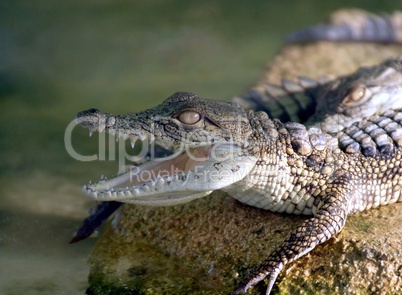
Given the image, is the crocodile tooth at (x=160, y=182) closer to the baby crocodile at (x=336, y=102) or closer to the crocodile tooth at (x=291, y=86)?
the baby crocodile at (x=336, y=102)

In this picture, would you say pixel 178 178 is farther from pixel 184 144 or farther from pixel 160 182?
pixel 184 144

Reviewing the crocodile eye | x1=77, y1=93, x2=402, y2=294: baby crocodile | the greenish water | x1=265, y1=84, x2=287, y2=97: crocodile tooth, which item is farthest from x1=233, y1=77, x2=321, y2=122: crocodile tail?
x1=77, y1=93, x2=402, y2=294: baby crocodile

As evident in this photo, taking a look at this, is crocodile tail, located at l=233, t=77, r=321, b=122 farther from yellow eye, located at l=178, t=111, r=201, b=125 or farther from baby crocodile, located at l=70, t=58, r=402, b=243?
yellow eye, located at l=178, t=111, r=201, b=125

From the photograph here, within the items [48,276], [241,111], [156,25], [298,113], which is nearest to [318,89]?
[298,113]

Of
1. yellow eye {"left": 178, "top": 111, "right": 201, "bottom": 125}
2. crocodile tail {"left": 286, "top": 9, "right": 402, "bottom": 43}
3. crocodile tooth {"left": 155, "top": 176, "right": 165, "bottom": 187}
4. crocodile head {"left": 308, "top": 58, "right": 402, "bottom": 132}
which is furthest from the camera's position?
crocodile tail {"left": 286, "top": 9, "right": 402, "bottom": 43}

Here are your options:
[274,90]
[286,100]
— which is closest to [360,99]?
[286,100]

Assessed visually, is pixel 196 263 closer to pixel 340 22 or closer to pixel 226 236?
pixel 226 236

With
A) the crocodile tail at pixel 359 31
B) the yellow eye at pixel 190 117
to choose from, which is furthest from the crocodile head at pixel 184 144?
the crocodile tail at pixel 359 31
